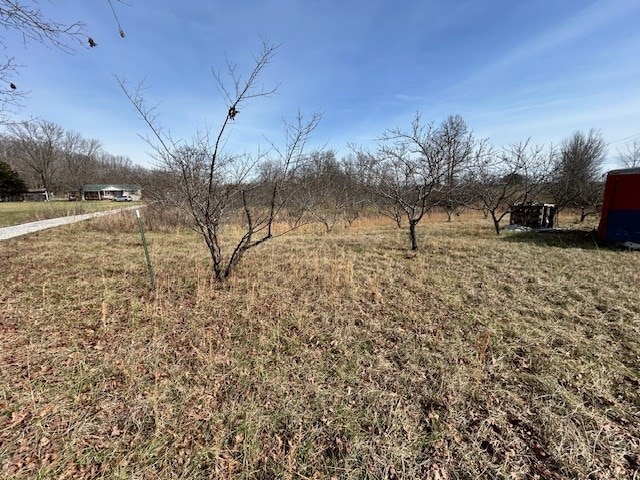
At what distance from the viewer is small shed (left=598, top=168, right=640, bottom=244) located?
7.14 m

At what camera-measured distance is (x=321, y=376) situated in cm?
271

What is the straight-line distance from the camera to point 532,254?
22.4ft

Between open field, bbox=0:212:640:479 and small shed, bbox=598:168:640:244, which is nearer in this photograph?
open field, bbox=0:212:640:479

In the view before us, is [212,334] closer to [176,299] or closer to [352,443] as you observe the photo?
[176,299]

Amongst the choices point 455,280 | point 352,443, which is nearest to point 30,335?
point 352,443

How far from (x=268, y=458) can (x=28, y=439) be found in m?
1.71

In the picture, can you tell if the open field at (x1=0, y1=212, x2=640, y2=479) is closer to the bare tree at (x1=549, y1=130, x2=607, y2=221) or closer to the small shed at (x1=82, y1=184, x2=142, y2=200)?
the bare tree at (x1=549, y1=130, x2=607, y2=221)

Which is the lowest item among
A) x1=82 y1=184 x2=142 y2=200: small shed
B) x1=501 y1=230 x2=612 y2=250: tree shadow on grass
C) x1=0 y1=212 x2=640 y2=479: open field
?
x1=0 y1=212 x2=640 y2=479: open field

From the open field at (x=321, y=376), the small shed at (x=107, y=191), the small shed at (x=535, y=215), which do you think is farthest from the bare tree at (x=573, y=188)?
the small shed at (x=107, y=191)

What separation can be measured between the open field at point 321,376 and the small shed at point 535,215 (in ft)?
23.9

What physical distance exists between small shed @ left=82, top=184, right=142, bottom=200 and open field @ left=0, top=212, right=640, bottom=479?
198 ft

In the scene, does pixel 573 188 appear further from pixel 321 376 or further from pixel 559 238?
pixel 321 376

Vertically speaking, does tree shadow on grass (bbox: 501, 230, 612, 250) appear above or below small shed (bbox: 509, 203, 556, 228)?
below

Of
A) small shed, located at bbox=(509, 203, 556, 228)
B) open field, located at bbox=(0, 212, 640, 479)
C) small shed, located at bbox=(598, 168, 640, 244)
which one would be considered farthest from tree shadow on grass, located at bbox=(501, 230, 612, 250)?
open field, located at bbox=(0, 212, 640, 479)
